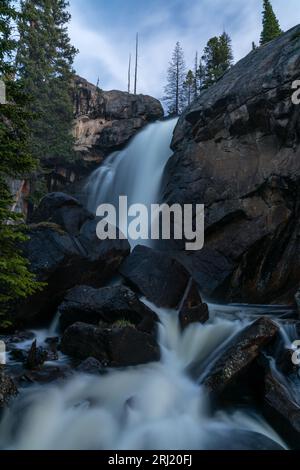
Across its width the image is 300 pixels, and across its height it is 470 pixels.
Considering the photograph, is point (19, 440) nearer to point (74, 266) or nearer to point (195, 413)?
point (195, 413)

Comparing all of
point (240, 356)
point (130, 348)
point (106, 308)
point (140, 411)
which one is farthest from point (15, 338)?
point (240, 356)

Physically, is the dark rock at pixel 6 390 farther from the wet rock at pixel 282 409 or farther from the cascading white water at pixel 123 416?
the wet rock at pixel 282 409

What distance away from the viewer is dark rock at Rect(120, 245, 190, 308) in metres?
13.3

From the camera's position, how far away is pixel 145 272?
46.8 feet

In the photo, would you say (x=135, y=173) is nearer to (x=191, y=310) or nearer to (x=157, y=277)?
(x=157, y=277)

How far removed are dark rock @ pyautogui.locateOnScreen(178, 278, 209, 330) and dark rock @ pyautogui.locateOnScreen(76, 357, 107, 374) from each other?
357 centimetres

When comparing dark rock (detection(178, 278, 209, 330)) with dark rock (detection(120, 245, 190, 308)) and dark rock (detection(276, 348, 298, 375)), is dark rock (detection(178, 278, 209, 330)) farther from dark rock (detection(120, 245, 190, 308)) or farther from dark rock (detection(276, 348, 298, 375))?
dark rock (detection(276, 348, 298, 375))

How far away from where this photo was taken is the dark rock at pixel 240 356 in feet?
27.9

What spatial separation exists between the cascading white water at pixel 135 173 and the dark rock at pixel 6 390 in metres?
14.3

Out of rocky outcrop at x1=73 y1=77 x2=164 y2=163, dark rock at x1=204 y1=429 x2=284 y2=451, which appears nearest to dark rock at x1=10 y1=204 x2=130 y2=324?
dark rock at x1=204 y1=429 x2=284 y2=451

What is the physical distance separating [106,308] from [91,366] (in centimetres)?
225

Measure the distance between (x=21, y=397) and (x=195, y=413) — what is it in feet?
13.5
